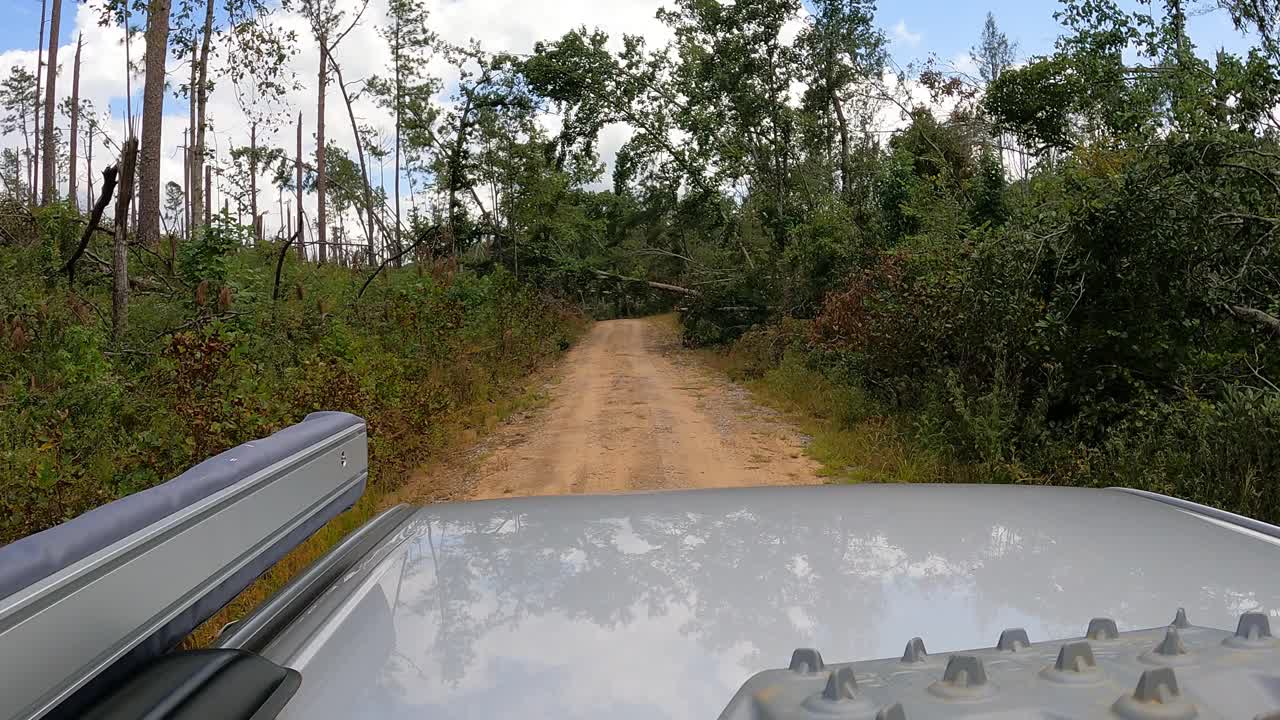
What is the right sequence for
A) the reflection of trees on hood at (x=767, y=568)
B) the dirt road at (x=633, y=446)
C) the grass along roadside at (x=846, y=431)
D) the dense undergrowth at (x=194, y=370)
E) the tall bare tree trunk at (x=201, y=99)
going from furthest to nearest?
the tall bare tree trunk at (x=201, y=99)
the dirt road at (x=633, y=446)
the grass along roadside at (x=846, y=431)
the dense undergrowth at (x=194, y=370)
the reflection of trees on hood at (x=767, y=568)

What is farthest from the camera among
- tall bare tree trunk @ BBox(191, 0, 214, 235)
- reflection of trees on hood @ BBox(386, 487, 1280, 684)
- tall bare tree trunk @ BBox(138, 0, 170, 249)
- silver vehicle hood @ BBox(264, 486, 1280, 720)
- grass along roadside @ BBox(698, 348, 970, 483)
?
tall bare tree trunk @ BBox(191, 0, 214, 235)

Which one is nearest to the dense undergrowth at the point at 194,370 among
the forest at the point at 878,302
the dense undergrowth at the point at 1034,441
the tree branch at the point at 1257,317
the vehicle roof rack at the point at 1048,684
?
the forest at the point at 878,302

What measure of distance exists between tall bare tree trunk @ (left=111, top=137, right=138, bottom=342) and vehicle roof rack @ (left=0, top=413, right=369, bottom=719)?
23.2ft

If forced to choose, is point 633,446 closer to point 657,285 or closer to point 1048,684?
point 1048,684

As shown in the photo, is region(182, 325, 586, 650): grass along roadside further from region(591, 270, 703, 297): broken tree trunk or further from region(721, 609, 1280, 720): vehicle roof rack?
region(591, 270, 703, 297): broken tree trunk

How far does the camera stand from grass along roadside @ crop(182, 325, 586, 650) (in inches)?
178

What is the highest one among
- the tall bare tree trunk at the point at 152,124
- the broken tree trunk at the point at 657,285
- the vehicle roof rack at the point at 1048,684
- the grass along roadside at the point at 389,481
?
the tall bare tree trunk at the point at 152,124

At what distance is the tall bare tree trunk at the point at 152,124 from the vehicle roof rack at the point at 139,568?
14.6m

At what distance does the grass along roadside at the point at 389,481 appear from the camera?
4512 millimetres

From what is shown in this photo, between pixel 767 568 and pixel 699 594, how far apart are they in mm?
234

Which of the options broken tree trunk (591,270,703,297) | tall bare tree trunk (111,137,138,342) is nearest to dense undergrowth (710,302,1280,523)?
tall bare tree trunk (111,137,138,342)

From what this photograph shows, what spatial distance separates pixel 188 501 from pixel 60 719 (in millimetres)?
382

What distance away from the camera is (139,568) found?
111 cm

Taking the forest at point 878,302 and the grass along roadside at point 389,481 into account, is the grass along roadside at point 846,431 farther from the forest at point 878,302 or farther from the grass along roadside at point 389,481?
the grass along roadside at point 389,481
